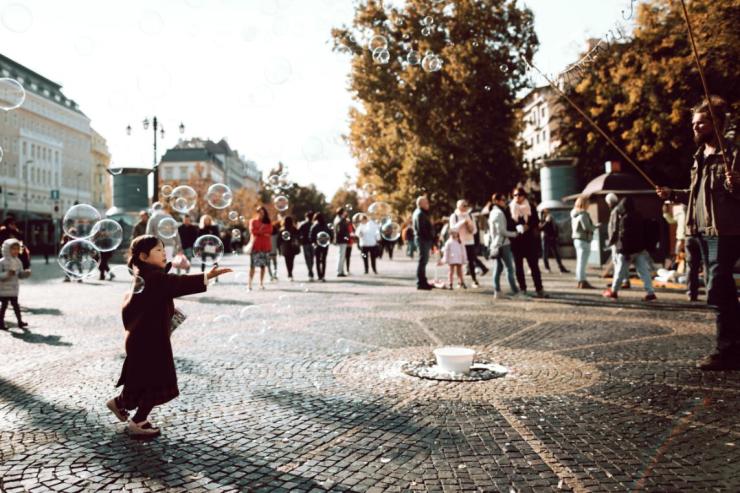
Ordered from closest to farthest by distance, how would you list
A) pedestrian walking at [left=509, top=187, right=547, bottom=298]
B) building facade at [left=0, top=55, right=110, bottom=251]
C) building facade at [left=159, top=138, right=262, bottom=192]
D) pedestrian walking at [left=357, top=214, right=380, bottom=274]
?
pedestrian walking at [left=509, top=187, right=547, bottom=298] → pedestrian walking at [left=357, top=214, right=380, bottom=274] → building facade at [left=0, top=55, right=110, bottom=251] → building facade at [left=159, top=138, right=262, bottom=192]

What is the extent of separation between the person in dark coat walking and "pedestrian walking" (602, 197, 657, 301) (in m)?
8.67

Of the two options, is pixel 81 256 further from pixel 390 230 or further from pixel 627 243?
pixel 627 243

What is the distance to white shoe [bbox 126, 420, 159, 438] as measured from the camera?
12.7 feet

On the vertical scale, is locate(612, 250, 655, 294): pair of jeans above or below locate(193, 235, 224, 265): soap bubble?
below

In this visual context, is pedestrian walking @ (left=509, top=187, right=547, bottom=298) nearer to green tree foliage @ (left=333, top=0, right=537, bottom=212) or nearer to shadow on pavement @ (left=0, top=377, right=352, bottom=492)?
shadow on pavement @ (left=0, top=377, right=352, bottom=492)

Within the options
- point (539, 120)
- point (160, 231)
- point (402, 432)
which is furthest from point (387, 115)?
point (539, 120)

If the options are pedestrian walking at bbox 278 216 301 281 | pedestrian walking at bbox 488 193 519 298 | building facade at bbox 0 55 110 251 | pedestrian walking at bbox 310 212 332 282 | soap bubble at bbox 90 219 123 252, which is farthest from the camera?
building facade at bbox 0 55 110 251

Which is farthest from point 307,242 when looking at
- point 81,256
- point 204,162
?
point 204,162

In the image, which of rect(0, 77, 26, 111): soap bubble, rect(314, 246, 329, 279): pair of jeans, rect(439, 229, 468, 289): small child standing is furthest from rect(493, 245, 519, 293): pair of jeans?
rect(0, 77, 26, 111): soap bubble

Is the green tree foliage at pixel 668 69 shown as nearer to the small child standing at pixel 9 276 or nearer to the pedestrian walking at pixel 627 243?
the pedestrian walking at pixel 627 243

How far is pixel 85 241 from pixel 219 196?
140 inches

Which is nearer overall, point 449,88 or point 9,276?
point 9,276

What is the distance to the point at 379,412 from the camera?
4.36 meters

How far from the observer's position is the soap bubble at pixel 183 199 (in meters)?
10.6
